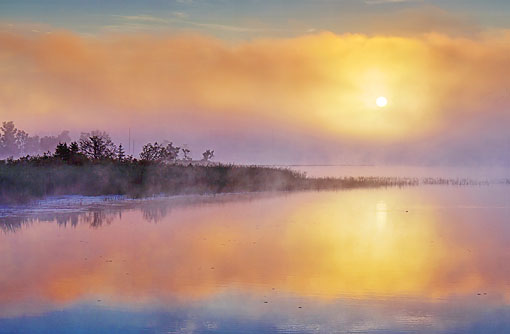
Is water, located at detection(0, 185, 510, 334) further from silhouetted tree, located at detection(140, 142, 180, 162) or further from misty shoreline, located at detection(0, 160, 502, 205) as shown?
silhouetted tree, located at detection(140, 142, 180, 162)

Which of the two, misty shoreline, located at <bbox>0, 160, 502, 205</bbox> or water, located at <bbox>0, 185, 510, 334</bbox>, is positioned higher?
misty shoreline, located at <bbox>0, 160, 502, 205</bbox>

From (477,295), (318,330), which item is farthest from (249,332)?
(477,295)

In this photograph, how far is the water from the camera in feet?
28.1

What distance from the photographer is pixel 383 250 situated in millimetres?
15516

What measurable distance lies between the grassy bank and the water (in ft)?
17.0

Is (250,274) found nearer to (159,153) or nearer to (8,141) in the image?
(159,153)

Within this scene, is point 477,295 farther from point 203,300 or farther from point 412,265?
point 203,300

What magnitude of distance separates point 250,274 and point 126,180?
23.4m

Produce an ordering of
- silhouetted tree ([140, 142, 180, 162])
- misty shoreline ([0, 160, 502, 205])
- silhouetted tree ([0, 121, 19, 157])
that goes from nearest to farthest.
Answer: misty shoreline ([0, 160, 502, 205]) → silhouetted tree ([140, 142, 180, 162]) → silhouetted tree ([0, 121, 19, 157])

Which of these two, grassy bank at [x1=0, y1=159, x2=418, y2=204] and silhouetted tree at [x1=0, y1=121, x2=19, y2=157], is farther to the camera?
silhouetted tree at [x1=0, y1=121, x2=19, y2=157]

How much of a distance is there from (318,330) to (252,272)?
413 centimetres

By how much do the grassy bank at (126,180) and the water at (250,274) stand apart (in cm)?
517

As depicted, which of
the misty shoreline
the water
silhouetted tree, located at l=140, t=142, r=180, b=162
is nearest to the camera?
the water

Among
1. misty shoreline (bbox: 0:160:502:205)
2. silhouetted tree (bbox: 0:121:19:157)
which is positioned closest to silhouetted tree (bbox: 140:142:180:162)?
misty shoreline (bbox: 0:160:502:205)
